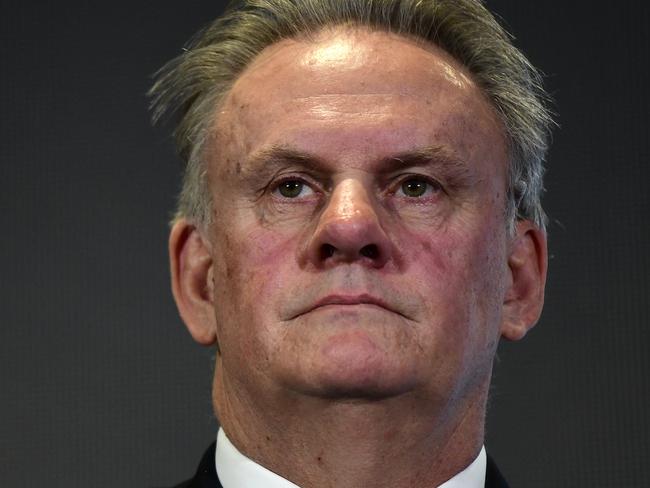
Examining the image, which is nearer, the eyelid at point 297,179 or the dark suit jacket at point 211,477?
the eyelid at point 297,179

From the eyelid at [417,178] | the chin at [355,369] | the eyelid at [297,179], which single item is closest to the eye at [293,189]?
the eyelid at [297,179]

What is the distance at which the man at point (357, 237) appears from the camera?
191 cm

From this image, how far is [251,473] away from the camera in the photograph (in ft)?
6.79

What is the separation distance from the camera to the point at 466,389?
2049 millimetres

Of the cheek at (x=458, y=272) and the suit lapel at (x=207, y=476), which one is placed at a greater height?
the cheek at (x=458, y=272)

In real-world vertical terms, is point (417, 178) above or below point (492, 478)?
above

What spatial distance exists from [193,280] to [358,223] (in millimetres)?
406

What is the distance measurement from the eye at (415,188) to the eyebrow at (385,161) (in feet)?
0.07

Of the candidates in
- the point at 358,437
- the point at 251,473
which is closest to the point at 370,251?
the point at 358,437

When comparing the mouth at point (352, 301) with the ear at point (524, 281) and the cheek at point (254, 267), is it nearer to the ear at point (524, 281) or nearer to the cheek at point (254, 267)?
the cheek at point (254, 267)

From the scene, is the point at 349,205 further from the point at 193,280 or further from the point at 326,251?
the point at 193,280

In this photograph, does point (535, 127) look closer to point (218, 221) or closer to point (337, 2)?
point (337, 2)

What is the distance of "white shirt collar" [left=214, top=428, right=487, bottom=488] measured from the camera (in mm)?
2049

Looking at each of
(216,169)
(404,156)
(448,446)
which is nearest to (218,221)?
(216,169)
